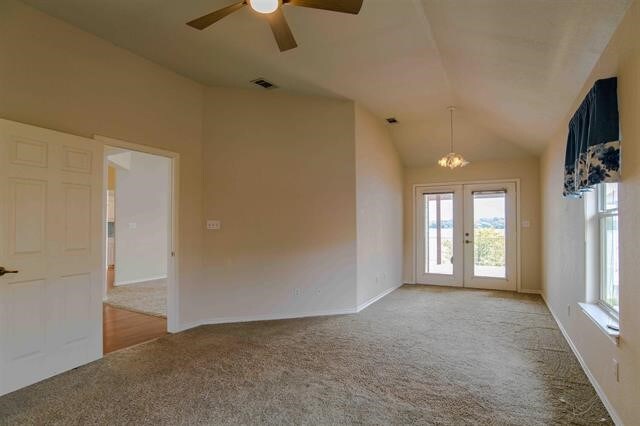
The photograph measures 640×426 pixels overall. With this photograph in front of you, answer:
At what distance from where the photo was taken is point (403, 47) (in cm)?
338

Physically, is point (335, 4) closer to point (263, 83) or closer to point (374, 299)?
point (263, 83)

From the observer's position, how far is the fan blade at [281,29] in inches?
90.4

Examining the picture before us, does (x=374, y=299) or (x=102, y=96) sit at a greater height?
(x=102, y=96)

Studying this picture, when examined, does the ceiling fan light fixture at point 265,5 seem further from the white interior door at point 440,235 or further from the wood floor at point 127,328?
the white interior door at point 440,235

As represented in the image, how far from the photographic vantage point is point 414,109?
5305 mm

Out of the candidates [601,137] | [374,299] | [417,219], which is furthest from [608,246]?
[417,219]

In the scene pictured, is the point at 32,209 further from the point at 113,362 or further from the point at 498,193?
the point at 498,193

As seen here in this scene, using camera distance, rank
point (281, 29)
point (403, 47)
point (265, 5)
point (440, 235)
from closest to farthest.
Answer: point (265, 5)
point (281, 29)
point (403, 47)
point (440, 235)

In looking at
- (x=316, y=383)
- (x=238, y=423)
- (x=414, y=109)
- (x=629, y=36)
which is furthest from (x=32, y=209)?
(x=414, y=109)

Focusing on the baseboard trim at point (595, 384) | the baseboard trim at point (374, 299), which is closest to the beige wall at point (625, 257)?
the baseboard trim at point (595, 384)

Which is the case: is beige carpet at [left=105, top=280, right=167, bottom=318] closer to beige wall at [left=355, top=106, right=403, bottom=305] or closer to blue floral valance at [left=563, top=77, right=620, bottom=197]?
beige wall at [left=355, top=106, right=403, bottom=305]

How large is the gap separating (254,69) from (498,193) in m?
5.09

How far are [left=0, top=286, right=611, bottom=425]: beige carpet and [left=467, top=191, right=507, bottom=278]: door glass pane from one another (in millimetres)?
2488

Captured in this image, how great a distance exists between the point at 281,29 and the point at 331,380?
8.95 feet
